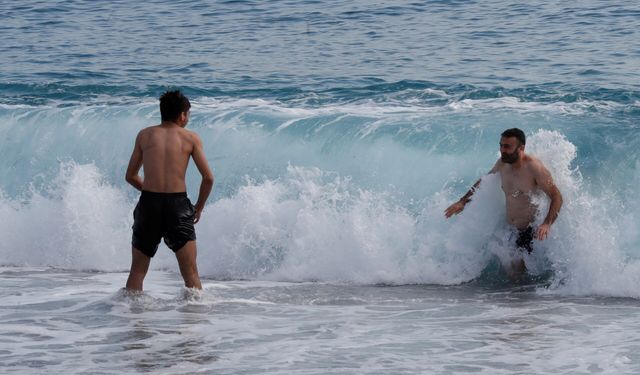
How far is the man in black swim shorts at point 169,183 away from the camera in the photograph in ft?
26.7

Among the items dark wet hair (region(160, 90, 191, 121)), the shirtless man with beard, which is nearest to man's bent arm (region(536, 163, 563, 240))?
the shirtless man with beard

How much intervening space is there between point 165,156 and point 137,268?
2.95ft

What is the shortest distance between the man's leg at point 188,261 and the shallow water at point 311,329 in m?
0.20

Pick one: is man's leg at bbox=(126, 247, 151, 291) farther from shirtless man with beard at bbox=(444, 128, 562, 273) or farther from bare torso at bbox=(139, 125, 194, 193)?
shirtless man with beard at bbox=(444, 128, 562, 273)

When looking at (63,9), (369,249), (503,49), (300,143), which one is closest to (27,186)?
(300,143)

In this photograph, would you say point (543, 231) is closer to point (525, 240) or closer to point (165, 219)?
point (525, 240)

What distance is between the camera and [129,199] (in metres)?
12.2

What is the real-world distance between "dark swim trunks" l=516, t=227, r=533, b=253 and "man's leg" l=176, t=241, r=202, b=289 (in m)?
2.94

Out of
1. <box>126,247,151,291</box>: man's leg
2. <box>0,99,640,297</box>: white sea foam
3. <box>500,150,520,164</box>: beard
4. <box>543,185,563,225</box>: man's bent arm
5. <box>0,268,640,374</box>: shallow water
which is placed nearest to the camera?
<box>0,268,640,374</box>: shallow water

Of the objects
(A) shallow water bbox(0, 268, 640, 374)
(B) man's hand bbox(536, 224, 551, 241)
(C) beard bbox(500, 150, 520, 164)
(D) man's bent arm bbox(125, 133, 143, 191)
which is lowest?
(A) shallow water bbox(0, 268, 640, 374)

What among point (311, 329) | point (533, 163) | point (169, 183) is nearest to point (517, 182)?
point (533, 163)

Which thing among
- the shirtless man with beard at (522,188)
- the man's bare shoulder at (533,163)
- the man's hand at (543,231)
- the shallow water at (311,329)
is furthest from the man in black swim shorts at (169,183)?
the man's bare shoulder at (533,163)

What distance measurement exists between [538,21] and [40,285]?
12961 millimetres

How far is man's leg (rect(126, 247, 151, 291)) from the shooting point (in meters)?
8.30
